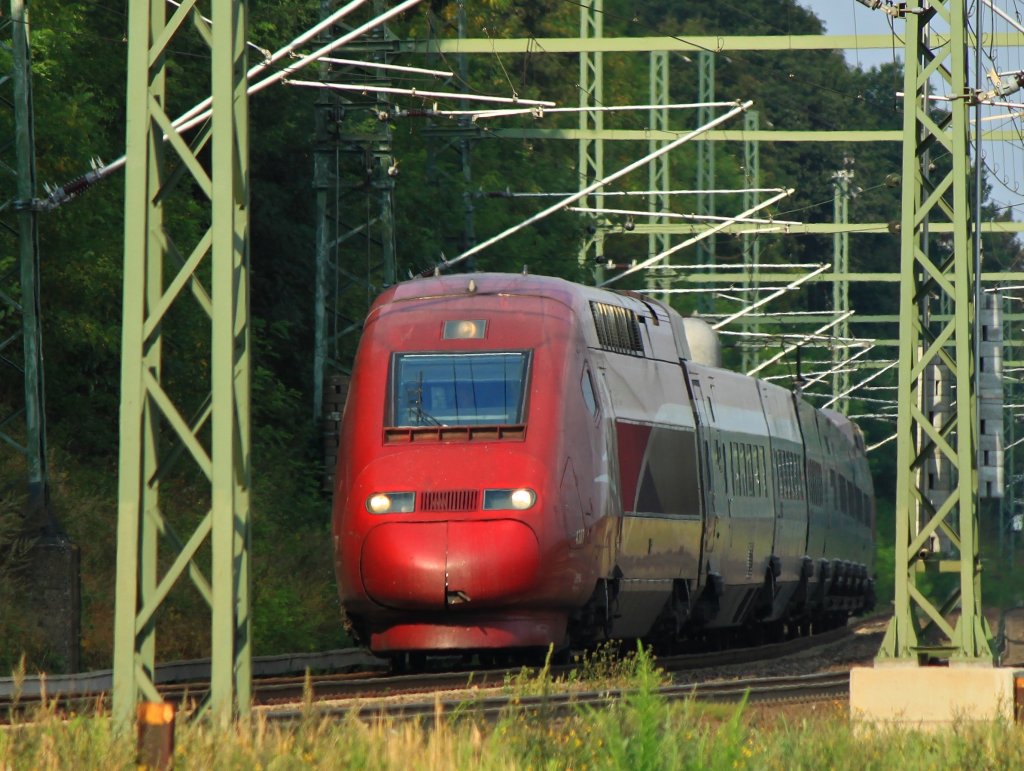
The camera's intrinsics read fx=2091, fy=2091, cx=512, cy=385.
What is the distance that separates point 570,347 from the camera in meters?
19.3

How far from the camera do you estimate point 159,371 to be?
10711 mm

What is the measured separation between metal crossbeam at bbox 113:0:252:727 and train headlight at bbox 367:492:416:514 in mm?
7460

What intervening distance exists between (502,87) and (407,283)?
35727mm

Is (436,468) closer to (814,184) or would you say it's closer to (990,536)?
(990,536)

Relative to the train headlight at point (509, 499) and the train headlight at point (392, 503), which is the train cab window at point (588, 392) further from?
the train headlight at point (392, 503)

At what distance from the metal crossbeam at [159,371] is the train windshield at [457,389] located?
26.2ft

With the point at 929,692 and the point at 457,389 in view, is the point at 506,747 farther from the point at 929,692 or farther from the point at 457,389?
the point at 457,389

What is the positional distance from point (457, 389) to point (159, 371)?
8.35 meters

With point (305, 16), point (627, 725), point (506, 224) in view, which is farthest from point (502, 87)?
point (627, 725)

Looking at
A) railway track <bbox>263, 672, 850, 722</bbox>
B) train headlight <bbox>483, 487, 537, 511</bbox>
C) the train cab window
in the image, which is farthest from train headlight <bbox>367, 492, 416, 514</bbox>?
the train cab window

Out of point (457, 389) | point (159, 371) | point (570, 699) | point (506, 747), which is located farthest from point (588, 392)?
point (506, 747)

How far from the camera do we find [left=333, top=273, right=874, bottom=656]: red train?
18.2 m

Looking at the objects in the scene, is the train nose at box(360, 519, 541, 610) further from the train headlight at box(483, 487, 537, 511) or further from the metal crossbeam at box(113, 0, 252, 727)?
the metal crossbeam at box(113, 0, 252, 727)

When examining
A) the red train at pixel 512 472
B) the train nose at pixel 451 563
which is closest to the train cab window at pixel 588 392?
the red train at pixel 512 472
